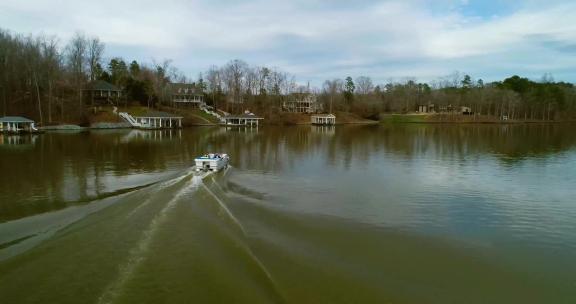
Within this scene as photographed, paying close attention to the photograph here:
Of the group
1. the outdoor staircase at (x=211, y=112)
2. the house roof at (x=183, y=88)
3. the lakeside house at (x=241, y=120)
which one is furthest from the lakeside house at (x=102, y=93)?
the lakeside house at (x=241, y=120)

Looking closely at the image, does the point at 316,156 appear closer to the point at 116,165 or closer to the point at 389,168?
the point at 389,168

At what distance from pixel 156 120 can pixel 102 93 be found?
62.0ft

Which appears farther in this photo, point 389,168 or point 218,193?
point 389,168

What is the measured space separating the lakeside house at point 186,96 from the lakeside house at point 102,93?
16445 millimetres

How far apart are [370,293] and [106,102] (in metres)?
95.0

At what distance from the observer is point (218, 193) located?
17859 millimetres

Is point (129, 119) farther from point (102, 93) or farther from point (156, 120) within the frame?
point (102, 93)

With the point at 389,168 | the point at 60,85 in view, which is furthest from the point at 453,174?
the point at 60,85

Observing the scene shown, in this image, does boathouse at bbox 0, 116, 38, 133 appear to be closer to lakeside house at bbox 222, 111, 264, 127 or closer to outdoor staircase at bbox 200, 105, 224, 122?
lakeside house at bbox 222, 111, 264, 127

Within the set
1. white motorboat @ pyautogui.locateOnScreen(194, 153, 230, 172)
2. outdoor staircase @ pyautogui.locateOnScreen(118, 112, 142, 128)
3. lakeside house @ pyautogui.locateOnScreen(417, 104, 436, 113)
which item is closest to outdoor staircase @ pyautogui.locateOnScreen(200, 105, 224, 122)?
outdoor staircase @ pyautogui.locateOnScreen(118, 112, 142, 128)

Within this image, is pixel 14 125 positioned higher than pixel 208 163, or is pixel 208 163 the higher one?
pixel 14 125

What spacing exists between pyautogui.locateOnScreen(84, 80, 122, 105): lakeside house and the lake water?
7165 cm

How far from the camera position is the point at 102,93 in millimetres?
90188

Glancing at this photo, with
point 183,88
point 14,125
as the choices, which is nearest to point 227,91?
point 183,88
